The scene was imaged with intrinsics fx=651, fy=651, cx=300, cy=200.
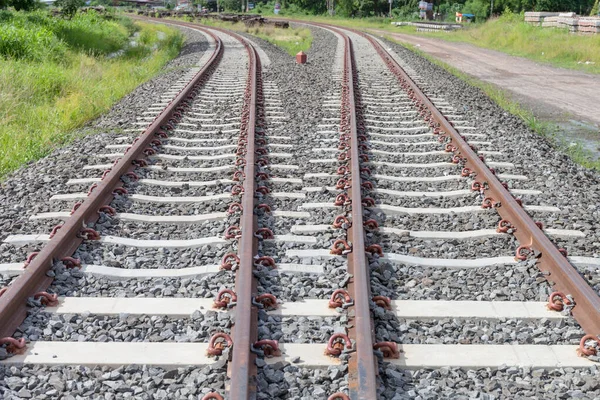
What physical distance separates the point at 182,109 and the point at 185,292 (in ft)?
20.8

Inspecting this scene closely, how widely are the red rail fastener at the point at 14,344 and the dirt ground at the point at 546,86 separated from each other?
7.54 m

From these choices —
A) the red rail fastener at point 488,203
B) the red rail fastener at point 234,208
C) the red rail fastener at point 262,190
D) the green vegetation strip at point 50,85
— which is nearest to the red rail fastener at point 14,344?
the red rail fastener at point 234,208

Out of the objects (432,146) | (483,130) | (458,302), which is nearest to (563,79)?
(483,130)

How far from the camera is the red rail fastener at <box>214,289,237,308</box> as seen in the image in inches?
146

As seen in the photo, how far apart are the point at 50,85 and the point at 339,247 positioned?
921cm

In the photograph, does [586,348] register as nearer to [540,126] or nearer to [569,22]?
[540,126]

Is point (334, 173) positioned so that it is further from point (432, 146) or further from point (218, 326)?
point (218, 326)

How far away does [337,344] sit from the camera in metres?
3.29

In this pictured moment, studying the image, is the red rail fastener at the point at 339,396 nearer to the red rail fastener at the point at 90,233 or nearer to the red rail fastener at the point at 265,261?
the red rail fastener at the point at 265,261

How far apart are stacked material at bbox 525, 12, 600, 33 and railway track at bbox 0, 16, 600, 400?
2061 cm

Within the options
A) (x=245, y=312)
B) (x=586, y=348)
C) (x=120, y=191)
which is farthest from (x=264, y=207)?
(x=586, y=348)

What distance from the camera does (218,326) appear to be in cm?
350

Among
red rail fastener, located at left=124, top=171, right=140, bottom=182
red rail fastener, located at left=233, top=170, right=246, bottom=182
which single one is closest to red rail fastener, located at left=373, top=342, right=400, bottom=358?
red rail fastener, located at left=233, top=170, right=246, bottom=182

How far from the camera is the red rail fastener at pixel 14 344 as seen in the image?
3244 millimetres
